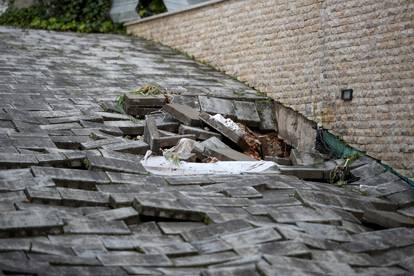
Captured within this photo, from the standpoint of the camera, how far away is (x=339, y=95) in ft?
23.3

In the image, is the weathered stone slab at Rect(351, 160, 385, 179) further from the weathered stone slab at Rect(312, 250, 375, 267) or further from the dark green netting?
the weathered stone slab at Rect(312, 250, 375, 267)

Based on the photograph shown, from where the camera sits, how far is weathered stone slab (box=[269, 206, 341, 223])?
179 inches

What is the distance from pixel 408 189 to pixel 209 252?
2.94m

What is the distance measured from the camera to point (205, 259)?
369 centimetres

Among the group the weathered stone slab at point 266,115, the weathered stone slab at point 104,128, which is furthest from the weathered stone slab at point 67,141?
the weathered stone slab at point 266,115

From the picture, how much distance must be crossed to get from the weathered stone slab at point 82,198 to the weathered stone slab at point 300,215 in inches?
52.6

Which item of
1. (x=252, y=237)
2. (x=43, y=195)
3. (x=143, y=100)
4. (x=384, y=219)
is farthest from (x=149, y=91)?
(x=252, y=237)

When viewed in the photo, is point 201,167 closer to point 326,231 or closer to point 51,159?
point 51,159

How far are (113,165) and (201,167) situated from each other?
0.90 m

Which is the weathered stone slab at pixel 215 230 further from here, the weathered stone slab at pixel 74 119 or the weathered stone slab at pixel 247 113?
the weathered stone slab at pixel 247 113

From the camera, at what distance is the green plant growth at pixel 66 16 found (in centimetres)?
1310

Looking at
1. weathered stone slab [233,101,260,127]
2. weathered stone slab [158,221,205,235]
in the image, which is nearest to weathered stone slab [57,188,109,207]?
weathered stone slab [158,221,205,235]

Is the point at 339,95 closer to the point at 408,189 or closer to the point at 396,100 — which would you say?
the point at 396,100

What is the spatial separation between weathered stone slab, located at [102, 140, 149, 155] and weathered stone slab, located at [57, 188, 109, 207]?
1303 millimetres
